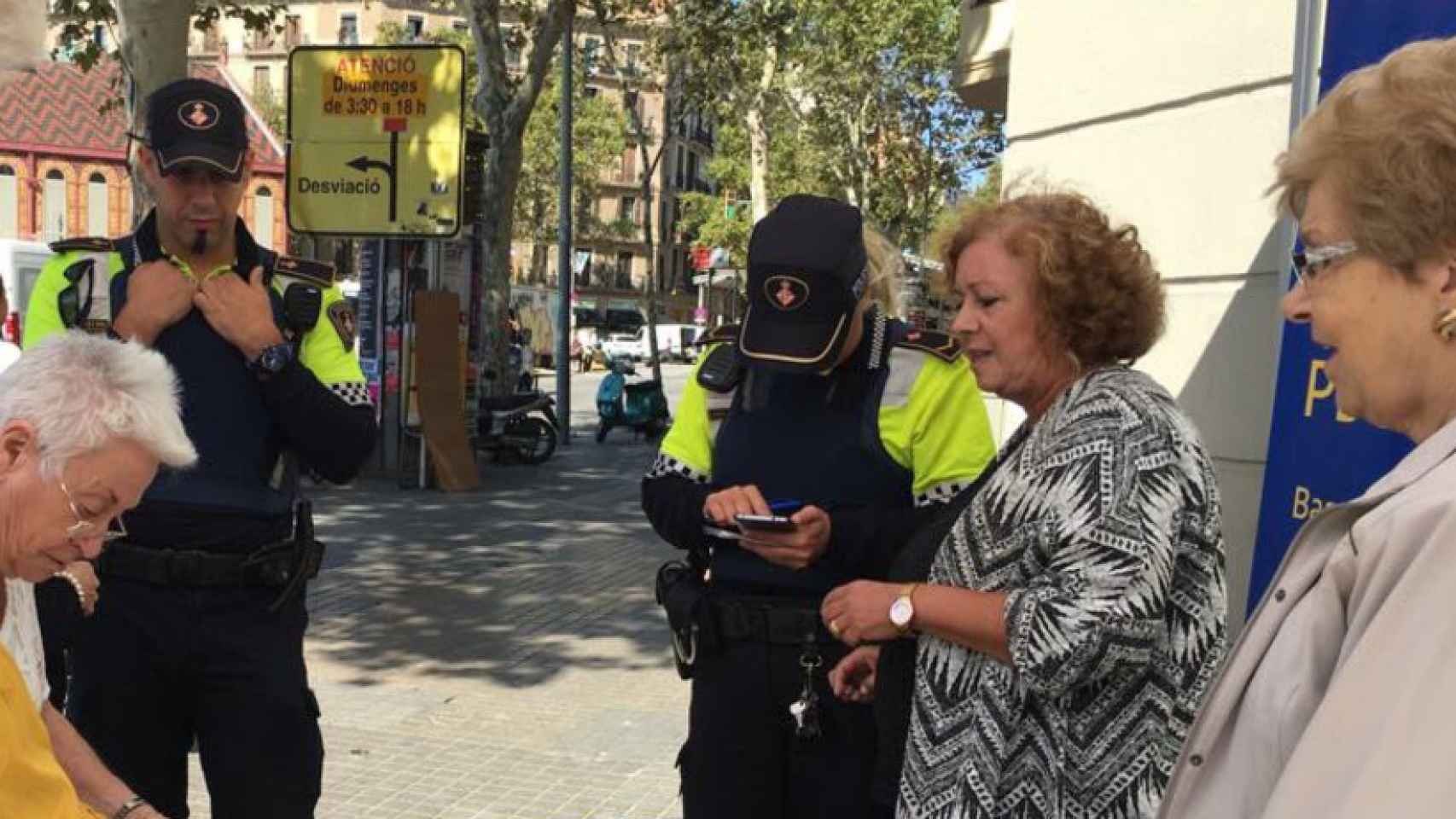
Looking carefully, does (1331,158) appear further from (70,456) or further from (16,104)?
(16,104)

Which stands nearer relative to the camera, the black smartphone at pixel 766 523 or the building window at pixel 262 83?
the black smartphone at pixel 766 523

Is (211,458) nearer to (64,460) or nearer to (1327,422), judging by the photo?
(64,460)

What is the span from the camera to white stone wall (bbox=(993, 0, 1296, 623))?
4.02m

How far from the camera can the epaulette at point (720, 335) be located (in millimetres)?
2840

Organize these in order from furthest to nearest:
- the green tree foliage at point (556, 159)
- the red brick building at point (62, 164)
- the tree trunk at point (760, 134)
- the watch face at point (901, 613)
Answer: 1. the green tree foliage at point (556, 159)
2. the red brick building at point (62, 164)
3. the tree trunk at point (760, 134)
4. the watch face at point (901, 613)

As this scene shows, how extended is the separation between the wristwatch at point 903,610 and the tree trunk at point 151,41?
6.32 metres

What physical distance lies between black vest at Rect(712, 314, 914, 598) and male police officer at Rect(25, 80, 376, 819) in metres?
0.86

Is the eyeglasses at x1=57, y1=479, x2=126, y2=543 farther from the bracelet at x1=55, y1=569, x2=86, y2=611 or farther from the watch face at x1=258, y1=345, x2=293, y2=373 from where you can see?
the watch face at x1=258, y1=345, x2=293, y2=373

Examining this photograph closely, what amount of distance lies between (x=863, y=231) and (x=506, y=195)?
13547mm

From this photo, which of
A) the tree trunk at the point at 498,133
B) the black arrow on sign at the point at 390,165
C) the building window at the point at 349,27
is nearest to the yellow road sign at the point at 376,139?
the black arrow on sign at the point at 390,165

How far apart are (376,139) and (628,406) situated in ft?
26.4

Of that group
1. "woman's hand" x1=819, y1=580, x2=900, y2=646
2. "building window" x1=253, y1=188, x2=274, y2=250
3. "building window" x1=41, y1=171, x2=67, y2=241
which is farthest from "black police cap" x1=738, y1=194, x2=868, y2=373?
"building window" x1=41, y1=171, x2=67, y2=241

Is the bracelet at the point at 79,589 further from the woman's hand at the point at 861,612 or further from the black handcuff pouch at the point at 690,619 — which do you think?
the woman's hand at the point at 861,612

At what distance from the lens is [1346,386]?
4.28 feet
